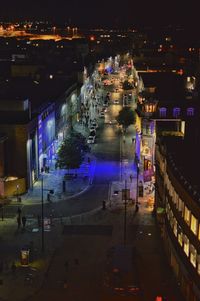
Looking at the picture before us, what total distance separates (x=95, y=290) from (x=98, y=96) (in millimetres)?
106873

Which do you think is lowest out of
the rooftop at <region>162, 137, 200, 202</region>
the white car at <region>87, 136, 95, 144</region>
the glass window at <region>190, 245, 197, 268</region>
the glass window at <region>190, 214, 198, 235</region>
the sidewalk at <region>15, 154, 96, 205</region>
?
the sidewalk at <region>15, 154, 96, 205</region>

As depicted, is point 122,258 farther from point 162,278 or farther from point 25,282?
point 25,282

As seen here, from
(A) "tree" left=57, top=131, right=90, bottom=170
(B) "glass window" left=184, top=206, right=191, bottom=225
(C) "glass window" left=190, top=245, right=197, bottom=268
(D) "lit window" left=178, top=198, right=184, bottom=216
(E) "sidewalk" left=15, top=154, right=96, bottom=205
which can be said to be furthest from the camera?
(A) "tree" left=57, top=131, right=90, bottom=170

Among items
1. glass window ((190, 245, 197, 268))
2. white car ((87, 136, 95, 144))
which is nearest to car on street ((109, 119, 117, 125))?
white car ((87, 136, 95, 144))

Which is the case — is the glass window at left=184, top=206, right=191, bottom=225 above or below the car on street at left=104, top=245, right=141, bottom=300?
above

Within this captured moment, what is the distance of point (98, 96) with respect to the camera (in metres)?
143

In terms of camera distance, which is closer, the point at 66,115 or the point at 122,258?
the point at 122,258

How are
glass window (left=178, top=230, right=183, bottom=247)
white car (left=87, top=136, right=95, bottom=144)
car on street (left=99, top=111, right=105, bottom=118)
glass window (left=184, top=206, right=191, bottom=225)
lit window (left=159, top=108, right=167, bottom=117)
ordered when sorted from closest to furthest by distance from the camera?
glass window (left=184, top=206, right=191, bottom=225) < glass window (left=178, top=230, right=183, bottom=247) < lit window (left=159, top=108, right=167, bottom=117) < white car (left=87, top=136, right=95, bottom=144) < car on street (left=99, top=111, right=105, bottom=118)

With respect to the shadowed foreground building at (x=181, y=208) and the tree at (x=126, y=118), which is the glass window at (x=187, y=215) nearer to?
the shadowed foreground building at (x=181, y=208)

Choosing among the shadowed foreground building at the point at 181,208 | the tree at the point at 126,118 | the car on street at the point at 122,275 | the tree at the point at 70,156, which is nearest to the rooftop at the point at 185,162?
the shadowed foreground building at the point at 181,208

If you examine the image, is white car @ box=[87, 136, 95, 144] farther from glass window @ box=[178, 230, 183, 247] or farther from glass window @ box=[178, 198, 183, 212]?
glass window @ box=[178, 230, 183, 247]

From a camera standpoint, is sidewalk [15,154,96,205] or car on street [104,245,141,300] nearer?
car on street [104,245,141,300]

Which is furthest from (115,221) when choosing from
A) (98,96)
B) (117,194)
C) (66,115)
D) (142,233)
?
(98,96)

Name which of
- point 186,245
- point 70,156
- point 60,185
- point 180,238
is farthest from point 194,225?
point 70,156
